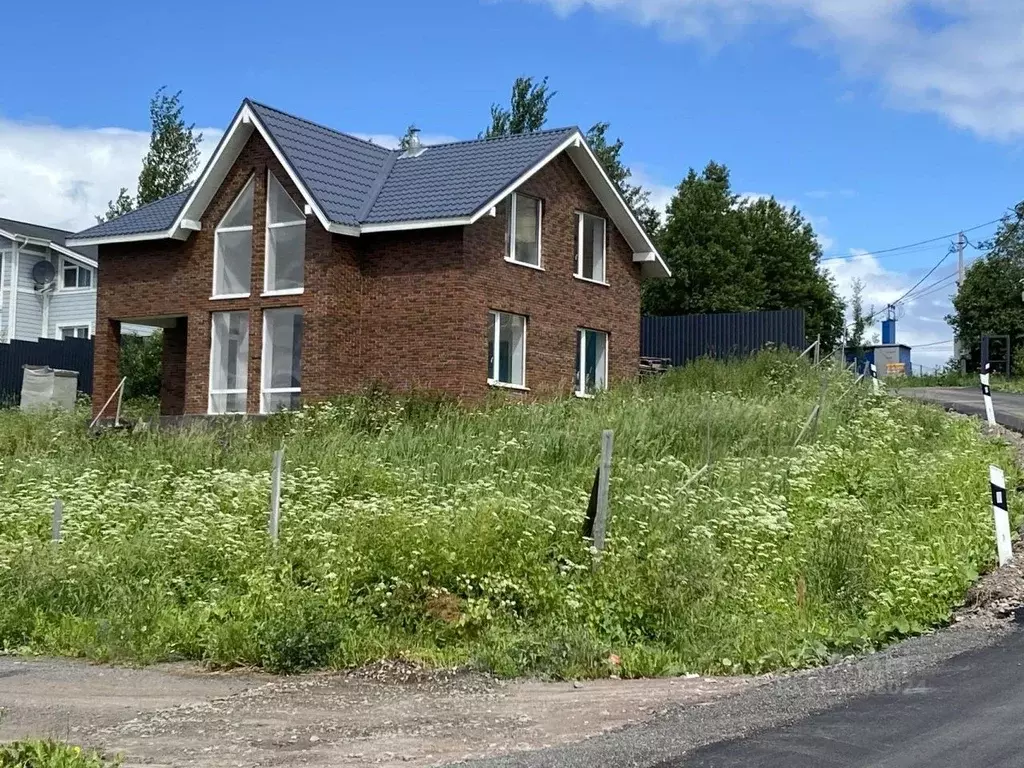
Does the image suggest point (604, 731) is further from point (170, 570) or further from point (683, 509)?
point (170, 570)

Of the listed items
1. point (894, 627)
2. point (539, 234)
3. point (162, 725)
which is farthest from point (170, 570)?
point (539, 234)

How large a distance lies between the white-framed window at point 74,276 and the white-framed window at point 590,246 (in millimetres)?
24053

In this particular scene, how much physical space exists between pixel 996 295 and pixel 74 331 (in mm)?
34107

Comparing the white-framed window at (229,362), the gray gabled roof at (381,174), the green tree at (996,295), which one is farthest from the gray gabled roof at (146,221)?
the green tree at (996,295)

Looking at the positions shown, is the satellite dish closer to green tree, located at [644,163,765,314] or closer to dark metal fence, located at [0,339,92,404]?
dark metal fence, located at [0,339,92,404]

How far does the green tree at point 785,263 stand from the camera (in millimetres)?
51188

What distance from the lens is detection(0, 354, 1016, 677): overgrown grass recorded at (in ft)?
32.9

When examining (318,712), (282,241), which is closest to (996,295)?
(282,241)

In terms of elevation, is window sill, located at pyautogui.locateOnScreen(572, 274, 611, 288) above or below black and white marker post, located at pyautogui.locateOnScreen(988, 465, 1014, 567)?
above

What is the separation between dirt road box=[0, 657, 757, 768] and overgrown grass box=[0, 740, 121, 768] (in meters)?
0.51

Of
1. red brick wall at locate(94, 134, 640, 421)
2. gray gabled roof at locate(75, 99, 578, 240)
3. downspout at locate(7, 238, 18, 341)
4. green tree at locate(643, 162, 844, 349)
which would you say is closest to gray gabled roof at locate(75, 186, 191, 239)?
gray gabled roof at locate(75, 99, 578, 240)

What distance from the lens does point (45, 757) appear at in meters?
6.38

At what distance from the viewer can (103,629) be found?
429 inches

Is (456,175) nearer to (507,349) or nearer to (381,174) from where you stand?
(381,174)
